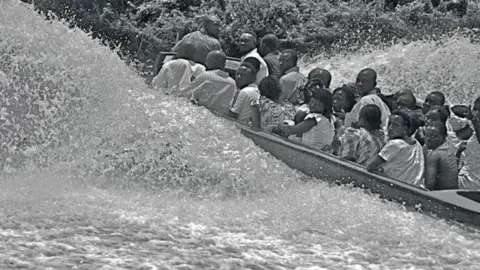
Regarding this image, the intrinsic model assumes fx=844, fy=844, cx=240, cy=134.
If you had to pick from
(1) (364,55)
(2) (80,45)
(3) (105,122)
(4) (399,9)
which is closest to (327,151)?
(3) (105,122)

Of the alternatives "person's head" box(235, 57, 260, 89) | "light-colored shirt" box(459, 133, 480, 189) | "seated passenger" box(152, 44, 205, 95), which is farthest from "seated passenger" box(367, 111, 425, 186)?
"seated passenger" box(152, 44, 205, 95)

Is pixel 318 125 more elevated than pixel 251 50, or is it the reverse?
pixel 251 50

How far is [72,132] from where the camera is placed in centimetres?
734

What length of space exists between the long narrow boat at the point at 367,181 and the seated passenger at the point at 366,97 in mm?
676

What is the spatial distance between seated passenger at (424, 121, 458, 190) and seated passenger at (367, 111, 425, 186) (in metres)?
0.07

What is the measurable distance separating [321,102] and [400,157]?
1.05m

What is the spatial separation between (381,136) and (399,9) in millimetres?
11525

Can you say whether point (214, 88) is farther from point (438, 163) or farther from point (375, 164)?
point (438, 163)

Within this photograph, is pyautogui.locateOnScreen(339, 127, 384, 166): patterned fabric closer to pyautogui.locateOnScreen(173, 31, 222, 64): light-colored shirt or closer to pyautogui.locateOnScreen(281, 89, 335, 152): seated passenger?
pyautogui.locateOnScreen(281, 89, 335, 152): seated passenger

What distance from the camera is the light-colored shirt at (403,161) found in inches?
259

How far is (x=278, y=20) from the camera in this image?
18844 millimetres

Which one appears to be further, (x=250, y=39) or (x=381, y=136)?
(x=250, y=39)

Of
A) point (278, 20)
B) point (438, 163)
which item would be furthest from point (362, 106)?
point (278, 20)

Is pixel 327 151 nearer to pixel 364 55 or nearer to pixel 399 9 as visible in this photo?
pixel 364 55
